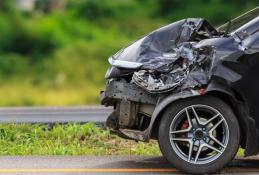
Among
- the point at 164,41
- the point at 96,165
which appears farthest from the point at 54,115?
the point at 164,41

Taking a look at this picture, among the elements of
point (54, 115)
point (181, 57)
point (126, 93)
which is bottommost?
point (54, 115)

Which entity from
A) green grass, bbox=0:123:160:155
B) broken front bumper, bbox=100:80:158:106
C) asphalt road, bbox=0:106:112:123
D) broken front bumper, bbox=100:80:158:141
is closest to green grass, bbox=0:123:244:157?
green grass, bbox=0:123:160:155

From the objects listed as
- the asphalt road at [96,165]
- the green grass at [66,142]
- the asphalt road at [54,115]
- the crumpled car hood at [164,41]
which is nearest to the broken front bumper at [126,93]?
the crumpled car hood at [164,41]

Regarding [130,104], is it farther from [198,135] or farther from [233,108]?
[233,108]

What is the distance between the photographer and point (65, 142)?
33.6 ft

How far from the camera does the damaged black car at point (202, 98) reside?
7727mm

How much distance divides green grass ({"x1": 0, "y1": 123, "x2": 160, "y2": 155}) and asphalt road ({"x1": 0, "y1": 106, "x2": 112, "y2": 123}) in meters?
0.77

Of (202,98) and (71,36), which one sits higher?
(202,98)

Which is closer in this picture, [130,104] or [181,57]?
[181,57]

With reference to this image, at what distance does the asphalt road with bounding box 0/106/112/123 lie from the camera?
38.2ft

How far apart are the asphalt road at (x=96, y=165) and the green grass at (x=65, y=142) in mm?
554

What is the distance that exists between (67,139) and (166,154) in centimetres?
274

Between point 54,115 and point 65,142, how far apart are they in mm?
3136

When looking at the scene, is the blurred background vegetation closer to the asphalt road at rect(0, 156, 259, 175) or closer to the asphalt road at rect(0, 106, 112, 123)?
the asphalt road at rect(0, 106, 112, 123)
